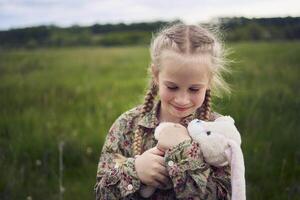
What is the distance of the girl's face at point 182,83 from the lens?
7.48ft

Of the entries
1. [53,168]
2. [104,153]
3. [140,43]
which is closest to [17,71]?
[53,168]

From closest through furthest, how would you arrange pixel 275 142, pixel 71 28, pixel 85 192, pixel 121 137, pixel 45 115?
1. pixel 121 137
2. pixel 85 192
3. pixel 275 142
4. pixel 45 115
5. pixel 71 28

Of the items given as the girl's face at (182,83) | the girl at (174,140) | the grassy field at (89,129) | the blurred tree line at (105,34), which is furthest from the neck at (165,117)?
the blurred tree line at (105,34)

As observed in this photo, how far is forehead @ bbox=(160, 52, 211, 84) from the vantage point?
2275 millimetres

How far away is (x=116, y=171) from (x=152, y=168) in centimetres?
24

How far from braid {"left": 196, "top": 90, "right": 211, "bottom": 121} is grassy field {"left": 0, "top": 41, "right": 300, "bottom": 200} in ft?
4.21

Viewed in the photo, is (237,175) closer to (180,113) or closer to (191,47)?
(180,113)

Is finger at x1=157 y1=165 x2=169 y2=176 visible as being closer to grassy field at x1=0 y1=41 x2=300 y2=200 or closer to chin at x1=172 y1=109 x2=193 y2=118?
chin at x1=172 y1=109 x2=193 y2=118

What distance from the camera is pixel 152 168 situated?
2.26m

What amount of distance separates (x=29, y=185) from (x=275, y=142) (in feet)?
7.29

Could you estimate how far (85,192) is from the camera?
12.3 feet

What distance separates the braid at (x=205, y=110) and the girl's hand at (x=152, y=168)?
14.4 inches

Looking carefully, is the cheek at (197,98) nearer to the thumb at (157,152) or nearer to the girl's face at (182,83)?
the girl's face at (182,83)

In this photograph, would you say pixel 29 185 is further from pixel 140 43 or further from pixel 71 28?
pixel 140 43
